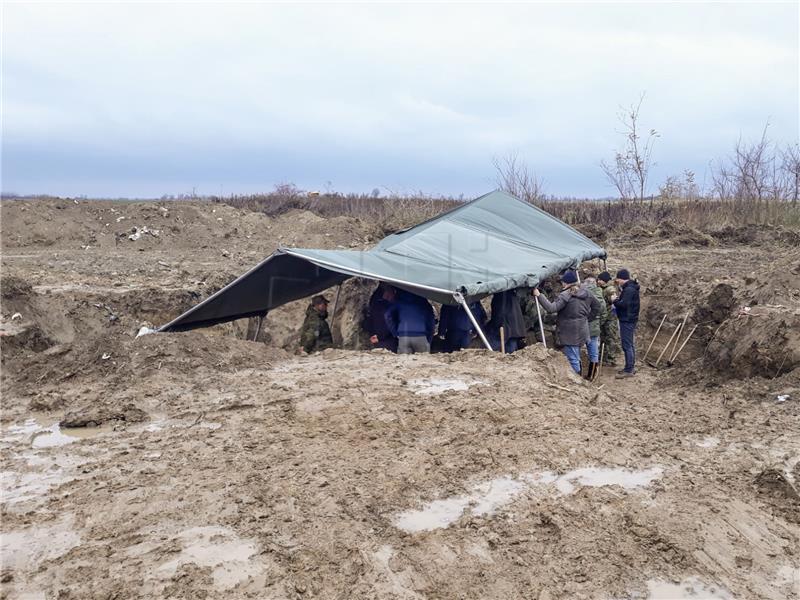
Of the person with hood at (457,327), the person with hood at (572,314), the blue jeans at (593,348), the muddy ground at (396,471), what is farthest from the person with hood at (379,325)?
the blue jeans at (593,348)

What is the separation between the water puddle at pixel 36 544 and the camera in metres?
4.26

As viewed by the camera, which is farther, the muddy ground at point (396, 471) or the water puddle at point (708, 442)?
the water puddle at point (708, 442)

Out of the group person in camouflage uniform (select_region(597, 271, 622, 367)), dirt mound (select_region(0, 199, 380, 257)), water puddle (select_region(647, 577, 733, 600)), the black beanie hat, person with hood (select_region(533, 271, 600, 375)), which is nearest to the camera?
water puddle (select_region(647, 577, 733, 600))

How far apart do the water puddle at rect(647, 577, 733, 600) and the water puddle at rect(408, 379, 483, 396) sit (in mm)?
2878

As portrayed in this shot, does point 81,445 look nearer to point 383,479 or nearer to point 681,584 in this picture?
point 383,479

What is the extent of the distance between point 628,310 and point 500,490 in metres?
5.76

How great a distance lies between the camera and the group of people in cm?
920

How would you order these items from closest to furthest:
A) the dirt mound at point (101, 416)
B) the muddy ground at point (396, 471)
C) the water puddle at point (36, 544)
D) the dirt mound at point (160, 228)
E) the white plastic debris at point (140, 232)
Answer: the muddy ground at point (396, 471)
the water puddle at point (36, 544)
the dirt mound at point (101, 416)
the dirt mound at point (160, 228)
the white plastic debris at point (140, 232)

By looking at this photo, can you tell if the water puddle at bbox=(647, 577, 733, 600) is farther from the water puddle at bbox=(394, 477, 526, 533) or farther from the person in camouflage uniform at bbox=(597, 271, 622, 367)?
the person in camouflage uniform at bbox=(597, 271, 622, 367)

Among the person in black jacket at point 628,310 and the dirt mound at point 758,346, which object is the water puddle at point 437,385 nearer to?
the dirt mound at point 758,346

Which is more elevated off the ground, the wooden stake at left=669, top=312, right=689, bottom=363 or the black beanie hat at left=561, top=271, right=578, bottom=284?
the black beanie hat at left=561, top=271, right=578, bottom=284

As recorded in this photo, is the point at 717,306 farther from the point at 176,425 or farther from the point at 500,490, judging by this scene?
the point at 176,425

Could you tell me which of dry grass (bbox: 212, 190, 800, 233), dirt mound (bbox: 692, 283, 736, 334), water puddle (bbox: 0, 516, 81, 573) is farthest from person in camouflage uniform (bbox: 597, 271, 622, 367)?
dry grass (bbox: 212, 190, 800, 233)

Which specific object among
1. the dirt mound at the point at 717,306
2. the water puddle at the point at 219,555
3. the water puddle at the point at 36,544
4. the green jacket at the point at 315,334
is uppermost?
the dirt mound at the point at 717,306
